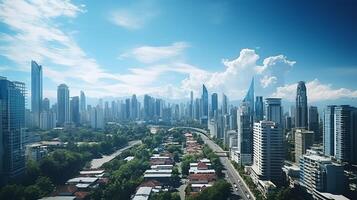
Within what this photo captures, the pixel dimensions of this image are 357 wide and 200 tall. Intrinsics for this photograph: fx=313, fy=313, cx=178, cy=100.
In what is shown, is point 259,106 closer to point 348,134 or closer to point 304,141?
point 304,141

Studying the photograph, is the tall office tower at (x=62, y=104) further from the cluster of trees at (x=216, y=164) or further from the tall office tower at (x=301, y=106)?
the tall office tower at (x=301, y=106)

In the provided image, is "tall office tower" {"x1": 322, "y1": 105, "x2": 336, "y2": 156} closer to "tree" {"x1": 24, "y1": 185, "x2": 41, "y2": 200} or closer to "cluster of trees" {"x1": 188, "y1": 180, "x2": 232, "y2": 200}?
"cluster of trees" {"x1": 188, "y1": 180, "x2": 232, "y2": 200}

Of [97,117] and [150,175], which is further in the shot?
[97,117]

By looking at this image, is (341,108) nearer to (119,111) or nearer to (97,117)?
(97,117)

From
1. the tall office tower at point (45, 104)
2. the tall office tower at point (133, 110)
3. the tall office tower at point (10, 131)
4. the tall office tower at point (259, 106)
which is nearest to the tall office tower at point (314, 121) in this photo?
the tall office tower at point (259, 106)

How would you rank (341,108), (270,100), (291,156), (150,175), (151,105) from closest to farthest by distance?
1. (150,175)
2. (341,108)
3. (291,156)
4. (270,100)
5. (151,105)

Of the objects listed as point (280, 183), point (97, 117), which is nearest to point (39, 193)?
point (280, 183)
